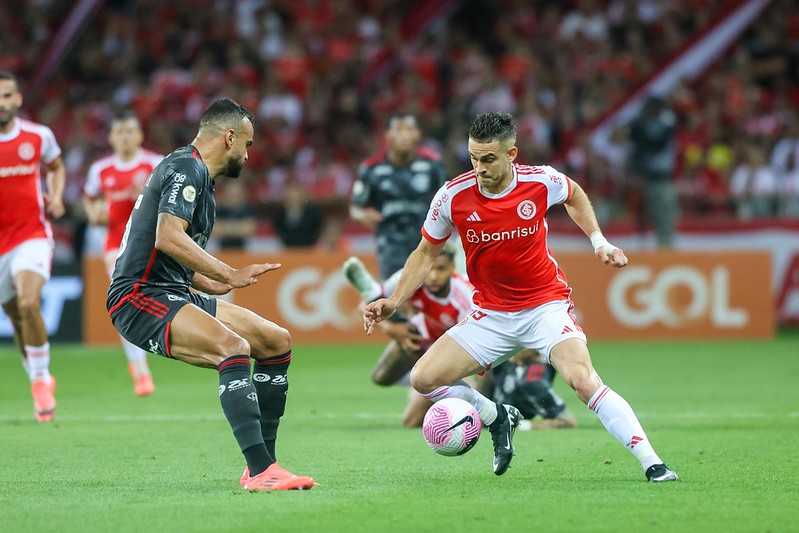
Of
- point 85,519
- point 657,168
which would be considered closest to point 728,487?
point 85,519

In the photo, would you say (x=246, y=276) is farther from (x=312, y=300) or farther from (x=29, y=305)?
(x=312, y=300)

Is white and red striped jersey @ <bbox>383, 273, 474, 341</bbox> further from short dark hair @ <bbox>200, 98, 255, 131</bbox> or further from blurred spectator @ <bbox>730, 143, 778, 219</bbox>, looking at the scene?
blurred spectator @ <bbox>730, 143, 778, 219</bbox>

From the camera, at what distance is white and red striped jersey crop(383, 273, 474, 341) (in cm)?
1002

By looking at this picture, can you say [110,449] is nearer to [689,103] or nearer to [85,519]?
[85,519]

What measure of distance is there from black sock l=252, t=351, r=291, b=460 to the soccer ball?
2.71ft

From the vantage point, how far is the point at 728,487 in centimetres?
677

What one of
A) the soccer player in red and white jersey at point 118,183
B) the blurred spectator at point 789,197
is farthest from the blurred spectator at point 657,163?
the soccer player in red and white jersey at point 118,183

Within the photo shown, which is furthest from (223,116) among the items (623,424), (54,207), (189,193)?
(54,207)

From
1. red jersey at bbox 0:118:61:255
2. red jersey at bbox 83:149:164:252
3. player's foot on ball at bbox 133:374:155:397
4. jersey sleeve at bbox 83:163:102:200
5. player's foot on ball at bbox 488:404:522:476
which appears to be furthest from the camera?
jersey sleeve at bbox 83:163:102:200

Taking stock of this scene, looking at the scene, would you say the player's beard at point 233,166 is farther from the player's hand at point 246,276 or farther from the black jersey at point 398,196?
the black jersey at point 398,196

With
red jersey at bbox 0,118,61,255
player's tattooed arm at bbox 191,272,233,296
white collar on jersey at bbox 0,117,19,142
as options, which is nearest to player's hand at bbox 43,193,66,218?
red jersey at bbox 0,118,61,255

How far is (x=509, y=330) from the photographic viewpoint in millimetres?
7492

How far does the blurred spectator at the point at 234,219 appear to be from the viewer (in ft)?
62.4

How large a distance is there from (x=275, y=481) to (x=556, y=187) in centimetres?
230
